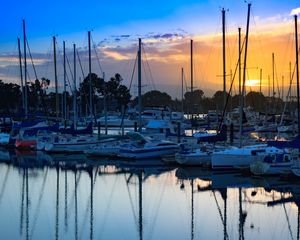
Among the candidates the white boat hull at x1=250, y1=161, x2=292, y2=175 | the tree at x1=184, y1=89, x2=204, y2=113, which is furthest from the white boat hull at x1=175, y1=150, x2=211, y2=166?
the tree at x1=184, y1=89, x2=204, y2=113

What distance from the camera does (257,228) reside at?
1675cm

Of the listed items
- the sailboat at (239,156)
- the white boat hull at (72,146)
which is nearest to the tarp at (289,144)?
the sailboat at (239,156)

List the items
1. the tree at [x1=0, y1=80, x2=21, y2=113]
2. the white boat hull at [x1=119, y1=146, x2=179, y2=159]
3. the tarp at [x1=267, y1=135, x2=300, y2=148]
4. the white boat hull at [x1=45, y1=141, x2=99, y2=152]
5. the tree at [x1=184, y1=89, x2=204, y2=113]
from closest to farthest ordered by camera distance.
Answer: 1. the tarp at [x1=267, y1=135, x2=300, y2=148]
2. the white boat hull at [x1=119, y1=146, x2=179, y2=159]
3. the white boat hull at [x1=45, y1=141, x2=99, y2=152]
4. the tree at [x1=184, y1=89, x2=204, y2=113]
5. the tree at [x1=0, y1=80, x2=21, y2=113]

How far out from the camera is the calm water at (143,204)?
1645 centimetres

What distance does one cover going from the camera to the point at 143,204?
68.9ft

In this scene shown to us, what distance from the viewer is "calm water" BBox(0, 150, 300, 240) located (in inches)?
647

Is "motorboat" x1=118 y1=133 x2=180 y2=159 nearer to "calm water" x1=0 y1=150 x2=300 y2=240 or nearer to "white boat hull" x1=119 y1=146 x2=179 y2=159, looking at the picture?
"white boat hull" x1=119 y1=146 x2=179 y2=159

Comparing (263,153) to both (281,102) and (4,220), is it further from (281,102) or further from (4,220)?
(281,102)

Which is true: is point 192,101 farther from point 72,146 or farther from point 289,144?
point 289,144

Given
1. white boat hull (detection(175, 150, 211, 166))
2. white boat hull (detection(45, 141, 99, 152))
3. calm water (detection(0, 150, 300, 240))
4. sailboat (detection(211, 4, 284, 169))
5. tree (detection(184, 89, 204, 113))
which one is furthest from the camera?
tree (detection(184, 89, 204, 113))

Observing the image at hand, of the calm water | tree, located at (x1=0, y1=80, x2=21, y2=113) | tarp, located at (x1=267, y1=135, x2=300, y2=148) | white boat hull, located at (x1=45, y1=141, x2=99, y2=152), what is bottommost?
the calm water

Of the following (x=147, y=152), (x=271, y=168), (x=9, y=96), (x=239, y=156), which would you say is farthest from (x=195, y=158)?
(x=9, y=96)

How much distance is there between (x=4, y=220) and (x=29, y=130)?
92.4 ft

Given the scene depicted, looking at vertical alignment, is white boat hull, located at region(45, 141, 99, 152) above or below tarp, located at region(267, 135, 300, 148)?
below
